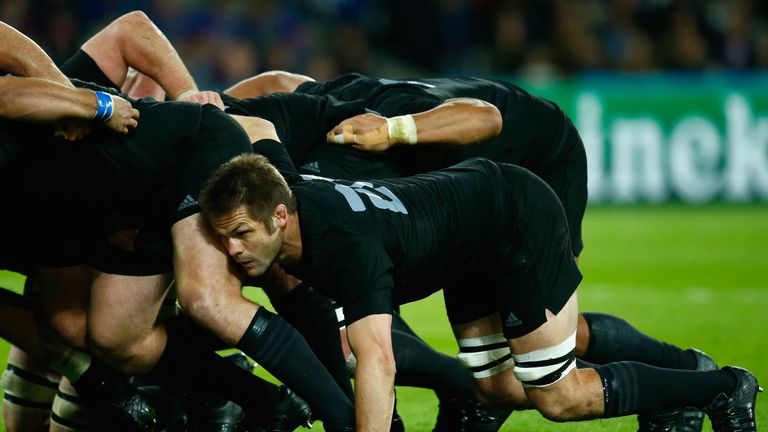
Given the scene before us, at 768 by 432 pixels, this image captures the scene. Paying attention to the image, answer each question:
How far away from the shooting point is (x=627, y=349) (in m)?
5.18

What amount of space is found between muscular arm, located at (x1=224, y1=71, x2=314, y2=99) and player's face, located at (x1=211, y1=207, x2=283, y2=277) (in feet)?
5.81

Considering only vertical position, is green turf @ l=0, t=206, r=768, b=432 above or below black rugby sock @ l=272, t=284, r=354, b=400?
below

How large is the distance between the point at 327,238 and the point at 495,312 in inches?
39.0

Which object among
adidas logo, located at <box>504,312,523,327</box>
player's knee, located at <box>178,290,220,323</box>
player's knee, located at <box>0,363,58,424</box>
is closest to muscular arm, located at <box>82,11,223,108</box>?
player's knee, located at <box>178,290,220,323</box>

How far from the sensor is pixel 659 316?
837 centimetres

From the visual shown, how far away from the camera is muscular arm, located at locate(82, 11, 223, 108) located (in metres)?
5.18

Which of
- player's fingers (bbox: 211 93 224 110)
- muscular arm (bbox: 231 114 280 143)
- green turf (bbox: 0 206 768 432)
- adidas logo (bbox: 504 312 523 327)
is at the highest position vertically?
player's fingers (bbox: 211 93 224 110)

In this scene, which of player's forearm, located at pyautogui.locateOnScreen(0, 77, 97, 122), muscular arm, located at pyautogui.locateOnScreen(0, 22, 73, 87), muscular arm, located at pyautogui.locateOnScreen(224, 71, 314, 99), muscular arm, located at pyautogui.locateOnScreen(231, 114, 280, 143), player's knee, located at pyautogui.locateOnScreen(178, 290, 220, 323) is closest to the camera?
player's forearm, located at pyautogui.locateOnScreen(0, 77, 97, 122)

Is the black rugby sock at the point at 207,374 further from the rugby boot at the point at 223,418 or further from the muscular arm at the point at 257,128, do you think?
the muscular arm at the point at 257,128

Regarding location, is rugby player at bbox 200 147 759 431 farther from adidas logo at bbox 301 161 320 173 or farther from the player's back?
adidas logo at bbox 301 161 320 173

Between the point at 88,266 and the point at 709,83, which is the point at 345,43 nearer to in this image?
the point at 709,83

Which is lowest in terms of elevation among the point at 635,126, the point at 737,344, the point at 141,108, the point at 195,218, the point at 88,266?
the point at 635,126

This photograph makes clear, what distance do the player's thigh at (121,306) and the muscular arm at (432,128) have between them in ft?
3.21

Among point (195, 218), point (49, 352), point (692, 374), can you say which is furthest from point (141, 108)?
point (692, 374)
